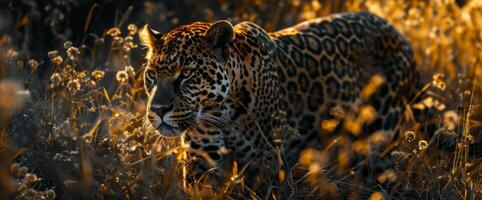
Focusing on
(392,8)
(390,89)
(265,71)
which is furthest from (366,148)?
(392,8)

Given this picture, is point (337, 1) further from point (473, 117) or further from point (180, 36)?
point (180, 36)

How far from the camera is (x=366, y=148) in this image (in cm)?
516

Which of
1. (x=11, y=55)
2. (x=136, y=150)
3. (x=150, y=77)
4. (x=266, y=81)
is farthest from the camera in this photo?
(x=11, y=55)

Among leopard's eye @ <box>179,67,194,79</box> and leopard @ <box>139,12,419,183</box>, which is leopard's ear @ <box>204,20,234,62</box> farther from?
leopard's eye @ <box>179,67,194,79</box>

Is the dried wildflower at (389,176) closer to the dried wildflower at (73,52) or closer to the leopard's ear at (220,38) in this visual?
the leopard's ear at (220,38)

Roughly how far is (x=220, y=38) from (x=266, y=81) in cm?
60

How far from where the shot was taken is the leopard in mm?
5793

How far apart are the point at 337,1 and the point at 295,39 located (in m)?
4.16

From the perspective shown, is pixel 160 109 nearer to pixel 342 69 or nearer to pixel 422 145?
pixel 422 145

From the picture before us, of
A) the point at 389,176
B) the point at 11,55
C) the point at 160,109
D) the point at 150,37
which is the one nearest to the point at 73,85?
the point at 160,109

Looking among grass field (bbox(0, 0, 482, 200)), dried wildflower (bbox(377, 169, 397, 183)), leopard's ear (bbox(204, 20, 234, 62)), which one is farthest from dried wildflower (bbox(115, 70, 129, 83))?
dried wildflower (bbox(377, 169, 397, 183))

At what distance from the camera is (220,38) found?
234 inches

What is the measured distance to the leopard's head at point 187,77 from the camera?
5.66 m

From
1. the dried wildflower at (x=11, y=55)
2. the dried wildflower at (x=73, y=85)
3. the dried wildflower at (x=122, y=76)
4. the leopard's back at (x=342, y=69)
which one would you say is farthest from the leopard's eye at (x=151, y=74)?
the dried wildflower at (x=11, y=55)
